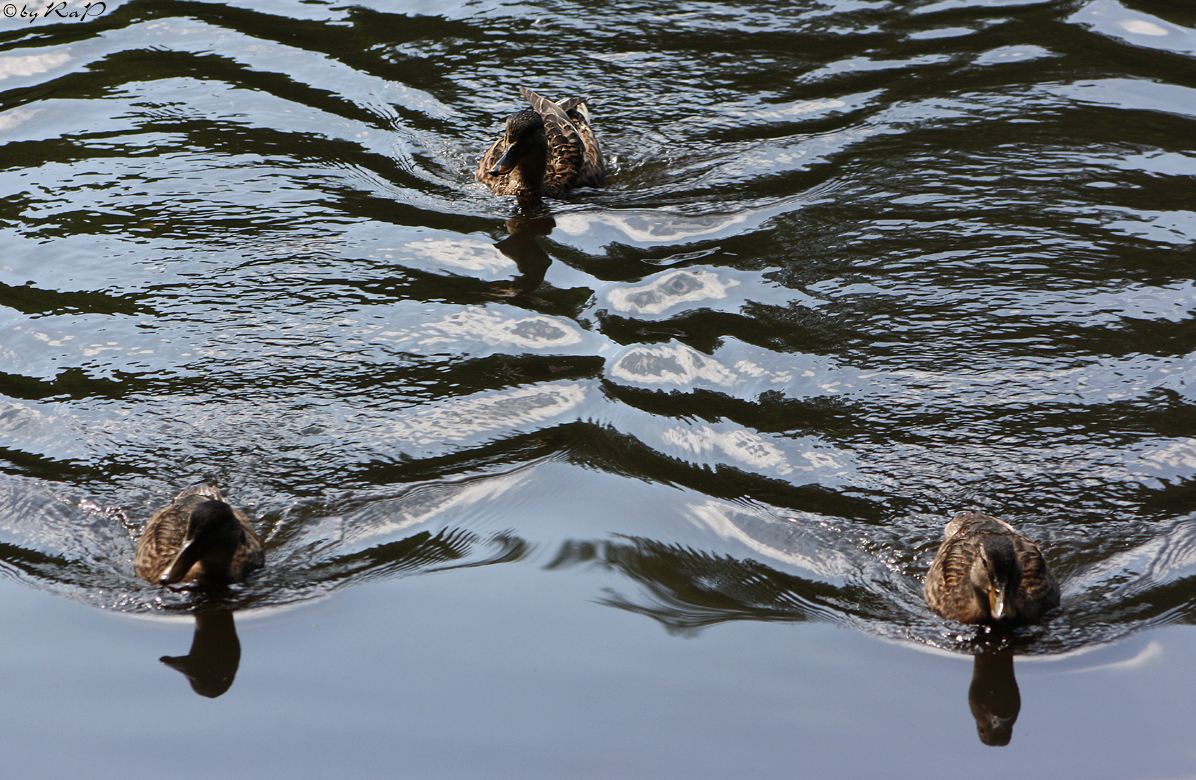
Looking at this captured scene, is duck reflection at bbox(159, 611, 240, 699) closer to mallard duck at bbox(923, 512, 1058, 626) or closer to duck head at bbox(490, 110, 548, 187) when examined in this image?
mallard duck at bbox(923, 512, 1058, 626)

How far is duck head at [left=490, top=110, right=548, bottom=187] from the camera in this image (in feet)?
29.7

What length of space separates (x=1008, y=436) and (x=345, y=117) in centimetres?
647

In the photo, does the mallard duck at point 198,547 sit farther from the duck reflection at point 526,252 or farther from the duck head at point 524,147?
the duck head at point 524,147

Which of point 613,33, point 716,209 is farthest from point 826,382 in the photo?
point 613,33

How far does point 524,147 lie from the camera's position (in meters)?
9.10

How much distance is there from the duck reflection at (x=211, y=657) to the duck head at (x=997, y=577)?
10.7 feet

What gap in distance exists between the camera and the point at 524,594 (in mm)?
5480

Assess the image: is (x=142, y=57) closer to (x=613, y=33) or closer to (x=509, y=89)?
(x=509, y=89)

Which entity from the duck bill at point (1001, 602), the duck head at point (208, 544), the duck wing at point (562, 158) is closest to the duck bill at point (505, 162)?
the duck wing at point (562, 158)

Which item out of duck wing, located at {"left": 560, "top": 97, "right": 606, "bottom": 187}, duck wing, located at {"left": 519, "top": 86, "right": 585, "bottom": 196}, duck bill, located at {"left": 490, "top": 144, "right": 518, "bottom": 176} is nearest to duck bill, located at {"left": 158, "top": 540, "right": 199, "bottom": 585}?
duck bill, located at {"left": 490, "top": 144, "right": 518, "bottom": 176}

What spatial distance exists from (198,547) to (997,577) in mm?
3515

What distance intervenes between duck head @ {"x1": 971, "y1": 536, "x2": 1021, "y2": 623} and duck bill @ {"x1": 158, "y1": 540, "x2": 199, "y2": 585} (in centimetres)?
347

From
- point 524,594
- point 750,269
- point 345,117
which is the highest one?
point 345,117

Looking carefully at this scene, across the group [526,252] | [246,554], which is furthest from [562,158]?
[246,554]
